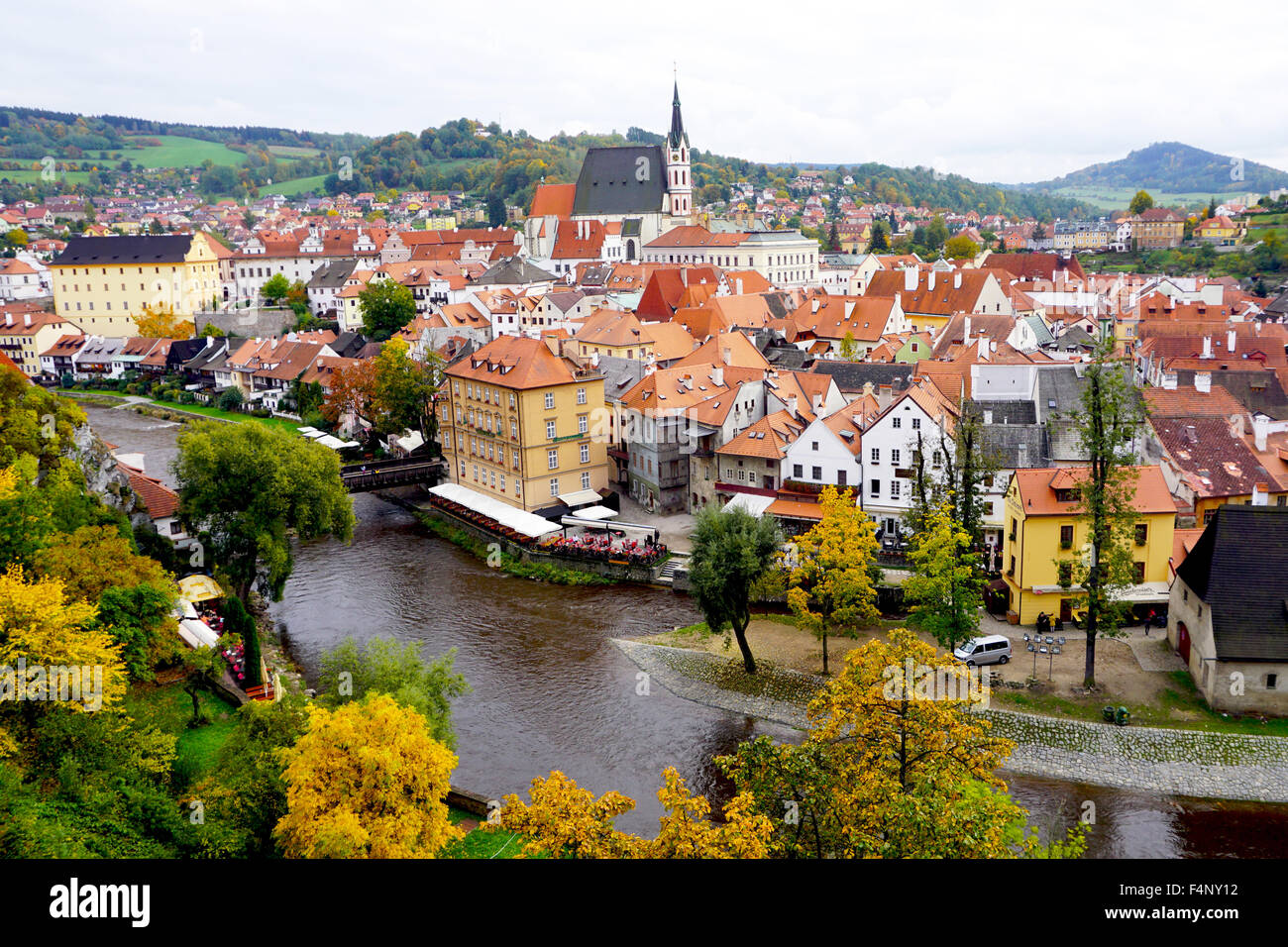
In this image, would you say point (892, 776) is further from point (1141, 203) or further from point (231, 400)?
point (1141, 203)

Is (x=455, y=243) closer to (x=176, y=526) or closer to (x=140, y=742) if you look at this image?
(x=176, y=526)

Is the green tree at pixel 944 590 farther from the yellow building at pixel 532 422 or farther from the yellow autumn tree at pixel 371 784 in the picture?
the yellow building at pixel 532 422

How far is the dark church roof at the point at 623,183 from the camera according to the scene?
9694cm

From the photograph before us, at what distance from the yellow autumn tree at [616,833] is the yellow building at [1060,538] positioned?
15703 millimetres

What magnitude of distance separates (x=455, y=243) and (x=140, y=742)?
82.0 m

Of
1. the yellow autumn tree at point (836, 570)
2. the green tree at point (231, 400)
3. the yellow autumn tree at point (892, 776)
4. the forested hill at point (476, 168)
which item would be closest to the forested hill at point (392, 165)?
the forested hill at point (476, 168)

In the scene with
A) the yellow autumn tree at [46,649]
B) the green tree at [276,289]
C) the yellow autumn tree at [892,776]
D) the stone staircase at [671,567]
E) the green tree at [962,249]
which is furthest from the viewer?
the green tree at [962,249]

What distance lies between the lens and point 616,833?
10266mm

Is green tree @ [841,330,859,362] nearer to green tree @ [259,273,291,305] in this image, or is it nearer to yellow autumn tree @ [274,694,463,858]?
yellow autumn tree @ [274,694,463,858]

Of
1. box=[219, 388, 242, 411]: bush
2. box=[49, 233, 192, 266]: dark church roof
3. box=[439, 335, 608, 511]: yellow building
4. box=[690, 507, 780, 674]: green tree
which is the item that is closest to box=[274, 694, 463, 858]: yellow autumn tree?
box=[690, 507, 780, 674]: green tree

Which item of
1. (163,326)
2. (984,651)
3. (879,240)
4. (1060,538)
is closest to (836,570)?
(984,651)

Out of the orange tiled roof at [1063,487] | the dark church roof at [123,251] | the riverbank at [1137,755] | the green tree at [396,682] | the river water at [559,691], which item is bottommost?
the river water at [559,691]

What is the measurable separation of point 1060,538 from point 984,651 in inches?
149
